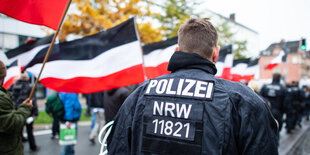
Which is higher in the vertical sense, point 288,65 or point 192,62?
point 288,65

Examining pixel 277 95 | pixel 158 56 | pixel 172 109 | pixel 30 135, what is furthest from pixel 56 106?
pixel 277 95

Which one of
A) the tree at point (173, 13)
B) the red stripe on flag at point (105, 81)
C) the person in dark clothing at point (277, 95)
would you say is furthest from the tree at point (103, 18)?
the red stripe on flag at point (105, 81)

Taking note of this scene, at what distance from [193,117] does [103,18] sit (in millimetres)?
12870

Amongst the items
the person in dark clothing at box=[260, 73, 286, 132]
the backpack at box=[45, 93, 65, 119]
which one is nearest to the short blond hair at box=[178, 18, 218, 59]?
the backpack at box=[45, 93, 65, 119]

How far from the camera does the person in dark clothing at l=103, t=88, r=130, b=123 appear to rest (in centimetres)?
423

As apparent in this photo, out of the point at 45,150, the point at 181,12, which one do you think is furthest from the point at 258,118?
the point at 181,12

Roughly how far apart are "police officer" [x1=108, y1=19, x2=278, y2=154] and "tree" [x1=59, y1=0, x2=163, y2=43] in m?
12.3

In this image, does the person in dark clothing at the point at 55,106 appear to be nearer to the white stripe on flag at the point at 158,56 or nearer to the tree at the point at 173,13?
the white stripe on flag at the point at 158,56

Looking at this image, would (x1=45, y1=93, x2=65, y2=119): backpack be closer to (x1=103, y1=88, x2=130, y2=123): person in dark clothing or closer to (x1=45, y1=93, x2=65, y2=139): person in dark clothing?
(x1=45, y1=93, x2=65, y2=139): person in dark clothing

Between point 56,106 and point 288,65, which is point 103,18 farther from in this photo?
point 288,65

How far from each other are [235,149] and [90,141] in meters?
6.05

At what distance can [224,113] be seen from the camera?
130 centimetres

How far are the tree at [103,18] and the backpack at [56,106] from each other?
8.91 metres

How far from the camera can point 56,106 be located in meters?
4.74
